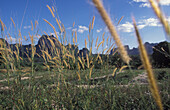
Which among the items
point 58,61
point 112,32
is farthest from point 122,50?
point 58,61

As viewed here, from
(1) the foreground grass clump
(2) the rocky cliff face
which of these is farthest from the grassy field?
(2) the rocky cliff face

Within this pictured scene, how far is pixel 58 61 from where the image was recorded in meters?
2.26

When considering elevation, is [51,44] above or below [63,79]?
above

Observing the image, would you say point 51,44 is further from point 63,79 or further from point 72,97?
point 72,97

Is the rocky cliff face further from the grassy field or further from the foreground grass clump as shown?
the grassy field

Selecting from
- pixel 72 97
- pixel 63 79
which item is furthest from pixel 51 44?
pixel 72 97

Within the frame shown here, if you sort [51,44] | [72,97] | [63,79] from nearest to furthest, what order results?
1. [63,79]
2. [51,44]
3. [72,97]

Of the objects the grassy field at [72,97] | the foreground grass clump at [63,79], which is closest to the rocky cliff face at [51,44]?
the foreground grass clump at [63,79]

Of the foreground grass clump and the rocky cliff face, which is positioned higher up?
the rocky cliff face

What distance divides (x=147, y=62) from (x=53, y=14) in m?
1.91

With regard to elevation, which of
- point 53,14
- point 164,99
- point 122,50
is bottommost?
point 164,99

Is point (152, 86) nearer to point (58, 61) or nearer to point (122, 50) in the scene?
point (122, 50)

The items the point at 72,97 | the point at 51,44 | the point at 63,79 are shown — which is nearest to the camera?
the point at 63,79

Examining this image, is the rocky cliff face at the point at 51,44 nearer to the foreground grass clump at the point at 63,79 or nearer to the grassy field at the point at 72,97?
the foreground grass clump at the point at 63,79
